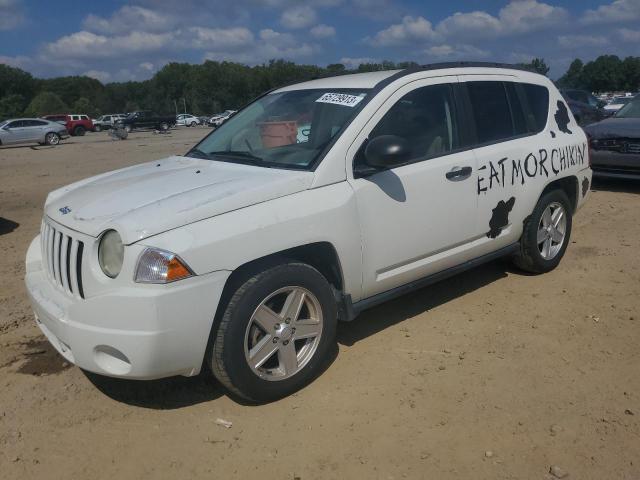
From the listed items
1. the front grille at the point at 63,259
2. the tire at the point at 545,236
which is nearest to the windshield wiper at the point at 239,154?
the front grille at the point at 63,259

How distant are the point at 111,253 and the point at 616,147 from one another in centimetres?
824

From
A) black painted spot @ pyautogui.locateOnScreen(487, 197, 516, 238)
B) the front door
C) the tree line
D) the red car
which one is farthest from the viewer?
the tree line

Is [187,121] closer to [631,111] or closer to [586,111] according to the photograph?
[586,111]

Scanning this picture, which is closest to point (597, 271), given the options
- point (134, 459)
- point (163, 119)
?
point (134, 459)

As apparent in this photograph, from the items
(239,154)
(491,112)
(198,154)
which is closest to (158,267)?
(239,154)

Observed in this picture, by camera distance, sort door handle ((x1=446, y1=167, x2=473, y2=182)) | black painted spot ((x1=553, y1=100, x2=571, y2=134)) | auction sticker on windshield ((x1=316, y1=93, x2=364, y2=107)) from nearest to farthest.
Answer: auction sticker on windshield ((x1=316, y1=93, x2=364, y2=107))
door handle ((x1=446, y1=167, x2=473, y2=182))
black painted spot ((x1=553, y1=100, x2=571, y2=134))

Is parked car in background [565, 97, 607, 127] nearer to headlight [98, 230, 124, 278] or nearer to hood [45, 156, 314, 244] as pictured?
hood [45, 156, 314, 244]

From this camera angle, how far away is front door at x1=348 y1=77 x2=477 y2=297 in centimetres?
355

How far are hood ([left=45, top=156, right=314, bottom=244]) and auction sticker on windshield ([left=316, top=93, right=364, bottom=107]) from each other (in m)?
0.69

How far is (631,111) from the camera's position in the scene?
9852mm

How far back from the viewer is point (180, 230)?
9.30 ft

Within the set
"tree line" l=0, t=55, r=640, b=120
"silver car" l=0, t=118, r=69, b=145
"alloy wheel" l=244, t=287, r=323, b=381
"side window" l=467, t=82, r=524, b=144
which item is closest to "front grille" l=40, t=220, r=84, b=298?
"alloy wheel" l=244, t=287, r=323, b=381

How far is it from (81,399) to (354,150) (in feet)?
7.22

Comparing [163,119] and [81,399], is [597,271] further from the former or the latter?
[163,119]
